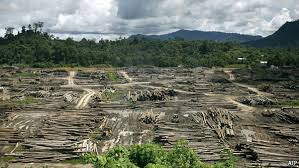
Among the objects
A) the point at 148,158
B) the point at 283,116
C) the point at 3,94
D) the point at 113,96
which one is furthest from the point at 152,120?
the point at 3,94

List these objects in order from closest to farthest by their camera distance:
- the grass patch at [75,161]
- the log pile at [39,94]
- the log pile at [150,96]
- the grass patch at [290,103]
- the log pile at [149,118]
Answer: the grass patch at [75,161]
the log pile at [149,118]
the grass patch at [290,103]
the log pile at [150,96]
the log pile at [39,94]

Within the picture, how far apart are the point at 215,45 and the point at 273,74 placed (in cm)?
4680

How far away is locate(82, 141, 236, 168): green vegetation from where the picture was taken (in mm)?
12680

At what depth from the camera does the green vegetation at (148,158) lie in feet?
41.6

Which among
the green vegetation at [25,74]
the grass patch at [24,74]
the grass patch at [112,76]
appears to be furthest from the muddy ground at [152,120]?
the green vegetation at [25,74]

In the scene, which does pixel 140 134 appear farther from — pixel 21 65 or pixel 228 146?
pixel 21 65

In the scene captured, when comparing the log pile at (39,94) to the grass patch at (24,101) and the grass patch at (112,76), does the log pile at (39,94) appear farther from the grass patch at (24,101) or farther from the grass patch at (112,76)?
the grass patch at (112,76)

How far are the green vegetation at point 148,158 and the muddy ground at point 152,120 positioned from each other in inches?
465

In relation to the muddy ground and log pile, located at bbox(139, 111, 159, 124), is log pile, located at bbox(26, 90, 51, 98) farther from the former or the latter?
log pile, located at bbox(139, 111, 159, 124)

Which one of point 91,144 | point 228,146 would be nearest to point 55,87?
point 91,144

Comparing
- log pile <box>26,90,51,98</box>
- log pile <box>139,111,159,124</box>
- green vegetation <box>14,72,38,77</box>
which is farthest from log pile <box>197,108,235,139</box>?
green vegetation <box>14,72,38,77</box>

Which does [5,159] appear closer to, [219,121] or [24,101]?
[219,121]

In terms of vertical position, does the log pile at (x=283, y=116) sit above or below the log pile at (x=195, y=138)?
above

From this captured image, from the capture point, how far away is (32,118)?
38.7m
